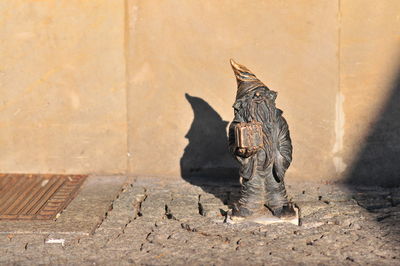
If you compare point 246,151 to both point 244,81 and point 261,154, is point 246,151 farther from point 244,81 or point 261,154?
point 244,81

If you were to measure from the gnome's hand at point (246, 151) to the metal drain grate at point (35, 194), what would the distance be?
1696 mm

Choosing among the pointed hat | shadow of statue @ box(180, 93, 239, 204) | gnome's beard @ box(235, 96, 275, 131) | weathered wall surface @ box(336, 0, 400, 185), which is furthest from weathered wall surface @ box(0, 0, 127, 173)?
weathered wall surface @ box(336, 0, 400, 185)

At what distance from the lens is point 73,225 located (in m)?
5.50

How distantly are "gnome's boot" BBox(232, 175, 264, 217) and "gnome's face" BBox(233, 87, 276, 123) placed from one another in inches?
18.9

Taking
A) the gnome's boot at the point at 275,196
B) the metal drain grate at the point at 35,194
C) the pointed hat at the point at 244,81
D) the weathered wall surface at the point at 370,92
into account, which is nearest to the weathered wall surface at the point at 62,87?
the metal drain grate at the point at 35,194

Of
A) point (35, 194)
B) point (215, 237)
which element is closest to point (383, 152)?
point (215, 237)

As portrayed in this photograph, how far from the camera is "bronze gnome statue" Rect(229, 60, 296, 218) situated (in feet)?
17.8

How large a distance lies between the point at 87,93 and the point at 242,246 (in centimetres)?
269

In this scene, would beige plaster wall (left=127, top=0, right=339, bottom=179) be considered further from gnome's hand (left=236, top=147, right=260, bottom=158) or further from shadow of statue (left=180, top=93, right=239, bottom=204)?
gnome's hand (left=236, top=147, right=260, bottom=158)

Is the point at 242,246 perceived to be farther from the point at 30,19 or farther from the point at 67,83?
the point at 30,19

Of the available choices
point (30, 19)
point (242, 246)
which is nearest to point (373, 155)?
point (242, 246)

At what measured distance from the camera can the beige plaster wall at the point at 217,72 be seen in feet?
21.6

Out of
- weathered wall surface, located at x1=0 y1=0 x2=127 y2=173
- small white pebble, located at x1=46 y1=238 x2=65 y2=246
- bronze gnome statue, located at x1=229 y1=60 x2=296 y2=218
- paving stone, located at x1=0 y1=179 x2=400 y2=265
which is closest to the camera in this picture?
paving stone, located at x1=0 y1=179 x2=400 y2=265

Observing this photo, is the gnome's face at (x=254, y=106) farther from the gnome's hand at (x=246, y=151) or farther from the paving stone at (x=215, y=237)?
the paving stone at (x=215, y=237)
